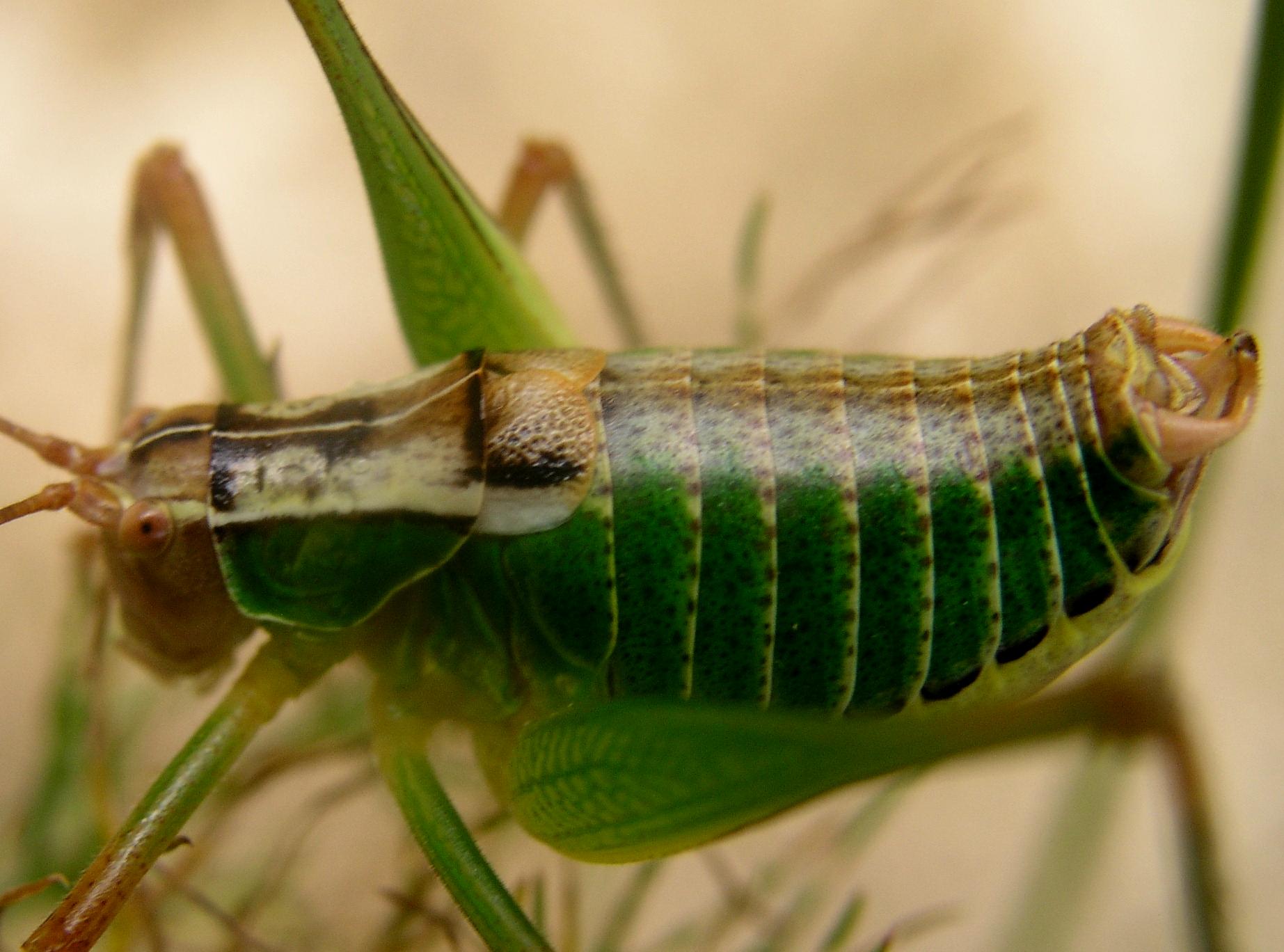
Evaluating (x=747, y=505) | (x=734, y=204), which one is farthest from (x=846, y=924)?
(x=734, y=204)

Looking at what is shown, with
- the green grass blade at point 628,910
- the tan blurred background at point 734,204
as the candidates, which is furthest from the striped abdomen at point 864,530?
the tan blurred background at point 734,204

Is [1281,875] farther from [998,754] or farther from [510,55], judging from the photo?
[510,55]

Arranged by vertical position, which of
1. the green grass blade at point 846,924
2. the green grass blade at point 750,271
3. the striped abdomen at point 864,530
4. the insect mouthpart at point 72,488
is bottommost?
the green grass blade at point 846,924

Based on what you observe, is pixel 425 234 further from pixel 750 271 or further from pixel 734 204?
pixel 734 204

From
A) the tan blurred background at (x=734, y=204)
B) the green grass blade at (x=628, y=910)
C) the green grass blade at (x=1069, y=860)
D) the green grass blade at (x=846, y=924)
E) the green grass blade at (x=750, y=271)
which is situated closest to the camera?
the green grass blade at (x=846, y=924)

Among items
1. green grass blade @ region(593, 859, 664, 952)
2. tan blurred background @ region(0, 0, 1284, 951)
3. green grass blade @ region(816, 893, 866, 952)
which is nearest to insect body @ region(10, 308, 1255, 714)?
green grass blade @ region(816, 893, 866, 952)

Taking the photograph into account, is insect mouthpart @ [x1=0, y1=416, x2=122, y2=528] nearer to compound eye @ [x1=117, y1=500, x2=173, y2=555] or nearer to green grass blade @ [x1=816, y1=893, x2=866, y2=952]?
compound eye @ [x1=117, y1=500, x2=173, y2=555]

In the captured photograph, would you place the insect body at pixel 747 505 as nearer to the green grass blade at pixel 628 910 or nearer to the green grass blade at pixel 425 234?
the green grass blade at pixel 425 234
